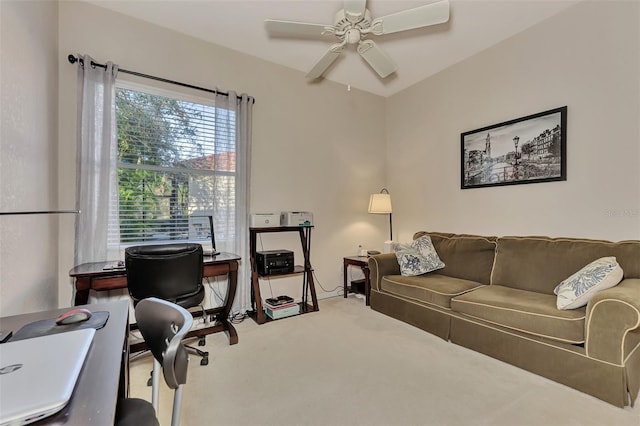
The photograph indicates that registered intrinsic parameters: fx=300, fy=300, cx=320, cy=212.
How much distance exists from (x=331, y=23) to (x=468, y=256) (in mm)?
2593

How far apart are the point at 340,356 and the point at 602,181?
251 centimetres

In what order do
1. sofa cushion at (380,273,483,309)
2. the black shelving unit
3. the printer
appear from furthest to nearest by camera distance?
the printer
the black shelving unit
sofa cushion at (380,273,483,309)

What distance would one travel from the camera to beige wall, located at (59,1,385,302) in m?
2.42

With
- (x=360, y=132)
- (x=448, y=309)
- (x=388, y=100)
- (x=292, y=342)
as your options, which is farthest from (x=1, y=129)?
(x=388, y=100)

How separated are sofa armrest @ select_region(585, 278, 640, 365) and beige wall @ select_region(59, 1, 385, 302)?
2.57 m

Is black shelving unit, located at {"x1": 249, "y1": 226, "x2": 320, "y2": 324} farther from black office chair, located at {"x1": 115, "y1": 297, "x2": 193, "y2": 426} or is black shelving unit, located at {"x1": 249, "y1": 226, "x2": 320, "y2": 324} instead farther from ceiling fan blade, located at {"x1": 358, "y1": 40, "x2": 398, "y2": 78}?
black office chair, located at {"x1": 115, "y1": 297, "x2": 193, "y2": 426}

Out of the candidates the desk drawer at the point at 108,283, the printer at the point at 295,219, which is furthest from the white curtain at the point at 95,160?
the printer at the point at 295,219

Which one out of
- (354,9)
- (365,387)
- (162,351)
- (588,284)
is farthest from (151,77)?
(588,284)

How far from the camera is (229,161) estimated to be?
3.08 metres

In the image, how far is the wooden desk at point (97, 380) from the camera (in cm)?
57

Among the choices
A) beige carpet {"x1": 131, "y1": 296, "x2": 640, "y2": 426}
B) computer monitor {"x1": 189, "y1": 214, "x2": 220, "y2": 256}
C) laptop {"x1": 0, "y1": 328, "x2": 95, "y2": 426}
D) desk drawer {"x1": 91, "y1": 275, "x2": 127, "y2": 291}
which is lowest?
beige carpet {"x1": 131, "y1": 296, "x2": 640, "y2": 426}

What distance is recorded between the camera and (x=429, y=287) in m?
2.73

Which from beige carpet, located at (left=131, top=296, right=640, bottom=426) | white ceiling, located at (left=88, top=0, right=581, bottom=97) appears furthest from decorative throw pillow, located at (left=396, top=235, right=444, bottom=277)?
white ceiling, located at (left=88, top=0, right=581, bottom=97)

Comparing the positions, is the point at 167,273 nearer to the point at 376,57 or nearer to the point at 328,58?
the point at 328,58
